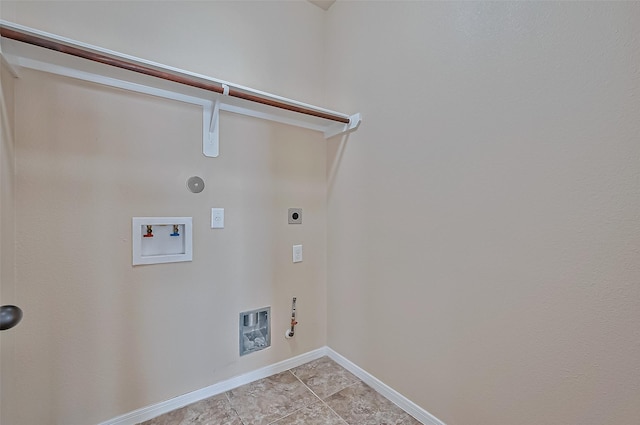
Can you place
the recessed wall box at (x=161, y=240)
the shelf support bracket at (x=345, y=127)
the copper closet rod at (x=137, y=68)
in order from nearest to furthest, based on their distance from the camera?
1. the copper closet rod at (x=137, y=68)
2. the recessed wall box at (x=161, y=240)
3. the shelf support bracket at (x=345, y=127)

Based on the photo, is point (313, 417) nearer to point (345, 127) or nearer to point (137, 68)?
point (345, 127)

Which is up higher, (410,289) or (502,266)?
(502,266)

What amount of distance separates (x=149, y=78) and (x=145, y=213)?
2.32 ft

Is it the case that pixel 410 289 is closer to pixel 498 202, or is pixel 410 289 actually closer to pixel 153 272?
pixel 498 202

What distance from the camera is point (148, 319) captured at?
153 cm

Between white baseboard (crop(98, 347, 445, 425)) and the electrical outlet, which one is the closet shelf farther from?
white baseboard (crop(98, 347, 445, 425))

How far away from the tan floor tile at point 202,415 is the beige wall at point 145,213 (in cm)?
11

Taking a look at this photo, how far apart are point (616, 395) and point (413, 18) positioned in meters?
1.88

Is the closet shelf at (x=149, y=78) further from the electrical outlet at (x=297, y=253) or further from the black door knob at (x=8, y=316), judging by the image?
the black door knob at (x=8, y=316)

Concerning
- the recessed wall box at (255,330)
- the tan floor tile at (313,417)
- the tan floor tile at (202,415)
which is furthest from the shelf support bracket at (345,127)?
the tan floor tile at (202,415)

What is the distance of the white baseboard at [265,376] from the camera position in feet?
4.92

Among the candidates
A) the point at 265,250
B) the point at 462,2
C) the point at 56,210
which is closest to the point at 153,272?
the point at 56,210

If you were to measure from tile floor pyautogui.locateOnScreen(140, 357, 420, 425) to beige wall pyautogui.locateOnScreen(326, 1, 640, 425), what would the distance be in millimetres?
169

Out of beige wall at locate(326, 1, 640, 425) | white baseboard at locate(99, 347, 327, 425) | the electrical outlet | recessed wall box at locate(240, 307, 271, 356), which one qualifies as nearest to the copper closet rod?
beige wall at locate(326, 1, 640, 425)
